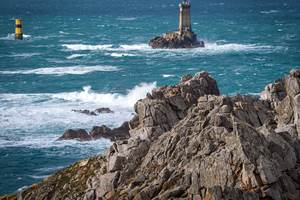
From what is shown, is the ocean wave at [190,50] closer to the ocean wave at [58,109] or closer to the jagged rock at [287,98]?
the ocean wave at [58,109]

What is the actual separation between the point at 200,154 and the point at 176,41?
12066 centimetres

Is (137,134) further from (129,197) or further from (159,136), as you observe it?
(129,197)

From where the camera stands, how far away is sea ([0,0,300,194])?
79.1 meters

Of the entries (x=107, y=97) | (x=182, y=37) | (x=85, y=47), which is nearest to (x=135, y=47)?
(x=85, y=47)

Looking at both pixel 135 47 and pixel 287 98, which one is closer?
pixel 287 98

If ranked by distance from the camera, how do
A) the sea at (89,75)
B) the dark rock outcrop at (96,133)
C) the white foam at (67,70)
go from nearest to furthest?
the sea at (89,75) < the dark rock outcrop at (96,133) < the white foam at (67,70)

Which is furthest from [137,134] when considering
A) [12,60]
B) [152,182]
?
[12,60]

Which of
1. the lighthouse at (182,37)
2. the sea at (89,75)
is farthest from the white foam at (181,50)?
the lighthouse at (182,37)

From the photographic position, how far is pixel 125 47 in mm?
168375

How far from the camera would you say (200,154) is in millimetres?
40156

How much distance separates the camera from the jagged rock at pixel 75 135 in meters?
82.1

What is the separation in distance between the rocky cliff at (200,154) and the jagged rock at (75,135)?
90.4 feet

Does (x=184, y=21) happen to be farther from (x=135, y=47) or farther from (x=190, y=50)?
(x=135, y=47)

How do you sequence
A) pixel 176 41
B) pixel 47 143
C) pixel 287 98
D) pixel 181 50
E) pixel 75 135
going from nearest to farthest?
1. pixel 287 98
2. pixel 47 143
3. pixel 75 135
4. pixel 181 50
5. pixel 176 41
